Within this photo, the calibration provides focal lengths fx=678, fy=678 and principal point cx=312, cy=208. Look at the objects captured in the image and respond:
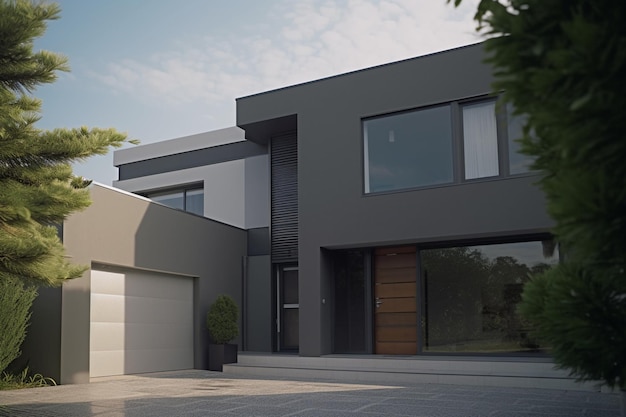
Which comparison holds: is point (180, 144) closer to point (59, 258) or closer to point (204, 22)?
point (204, 22)

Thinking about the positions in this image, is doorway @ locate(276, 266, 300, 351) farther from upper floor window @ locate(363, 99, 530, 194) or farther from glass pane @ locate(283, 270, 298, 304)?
upper floor window @ locate(363, 99, 530, 194)

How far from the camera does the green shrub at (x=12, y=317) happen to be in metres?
8.94

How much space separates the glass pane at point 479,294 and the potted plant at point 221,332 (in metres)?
3.54

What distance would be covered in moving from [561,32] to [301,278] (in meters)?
10.2

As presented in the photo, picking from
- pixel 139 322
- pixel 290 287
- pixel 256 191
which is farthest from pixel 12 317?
pixel 256 191

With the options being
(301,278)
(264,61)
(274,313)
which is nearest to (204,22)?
(264,61)

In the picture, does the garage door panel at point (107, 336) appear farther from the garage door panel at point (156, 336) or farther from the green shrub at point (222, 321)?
the green shrub at point (222, 321)

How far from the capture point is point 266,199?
1469 cm

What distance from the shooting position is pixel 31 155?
662 cm

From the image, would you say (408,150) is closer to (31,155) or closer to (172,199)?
(31,155)

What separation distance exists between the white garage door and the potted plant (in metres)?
0.55

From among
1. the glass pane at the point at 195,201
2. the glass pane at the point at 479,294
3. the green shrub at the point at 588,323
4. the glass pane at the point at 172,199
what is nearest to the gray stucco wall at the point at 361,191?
the glass pane at the point at 479,294

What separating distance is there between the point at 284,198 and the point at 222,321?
2.87 m

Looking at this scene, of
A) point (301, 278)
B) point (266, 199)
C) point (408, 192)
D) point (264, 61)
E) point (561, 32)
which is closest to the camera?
point (561, 32)
